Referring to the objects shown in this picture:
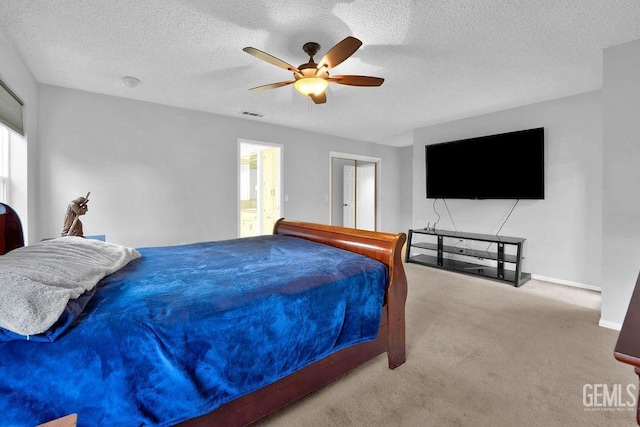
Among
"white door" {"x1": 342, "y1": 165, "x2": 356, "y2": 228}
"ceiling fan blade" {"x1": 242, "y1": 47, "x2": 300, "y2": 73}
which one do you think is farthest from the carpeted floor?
"white door" {"x1": 342, "y1": 165, "x2": 356, "y2": 228}

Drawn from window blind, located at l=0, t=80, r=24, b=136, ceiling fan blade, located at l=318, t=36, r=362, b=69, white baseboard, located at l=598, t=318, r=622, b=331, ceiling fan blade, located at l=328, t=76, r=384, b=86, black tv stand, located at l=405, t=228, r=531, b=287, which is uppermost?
ceiling fan blade, located at l=318, t=36, r=362, b=69

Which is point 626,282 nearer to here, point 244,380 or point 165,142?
point 244,380

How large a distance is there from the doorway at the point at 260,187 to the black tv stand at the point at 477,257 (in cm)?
255

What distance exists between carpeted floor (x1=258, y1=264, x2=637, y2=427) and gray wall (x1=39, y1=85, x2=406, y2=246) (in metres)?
3.31

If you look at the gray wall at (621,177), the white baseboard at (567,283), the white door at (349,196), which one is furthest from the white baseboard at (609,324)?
the white door at (349,196)

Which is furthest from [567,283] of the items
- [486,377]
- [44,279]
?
[44,279]

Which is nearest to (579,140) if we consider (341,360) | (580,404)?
(580,404)

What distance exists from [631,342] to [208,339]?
53.9 inches

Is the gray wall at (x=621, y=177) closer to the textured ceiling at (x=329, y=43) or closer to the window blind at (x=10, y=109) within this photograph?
the textured ceiling at (x=329, y=43)

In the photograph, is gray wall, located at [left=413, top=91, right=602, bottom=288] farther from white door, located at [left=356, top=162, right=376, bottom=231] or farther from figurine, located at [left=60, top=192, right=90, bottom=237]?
figurine, located at [left=60, top=192, right=90, bottom=237]

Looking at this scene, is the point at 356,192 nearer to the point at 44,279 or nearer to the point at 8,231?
the point at 8,231

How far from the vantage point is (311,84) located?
2.42 metres

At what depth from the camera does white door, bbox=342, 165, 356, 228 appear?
687 centimetres

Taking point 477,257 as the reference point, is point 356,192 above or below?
above
